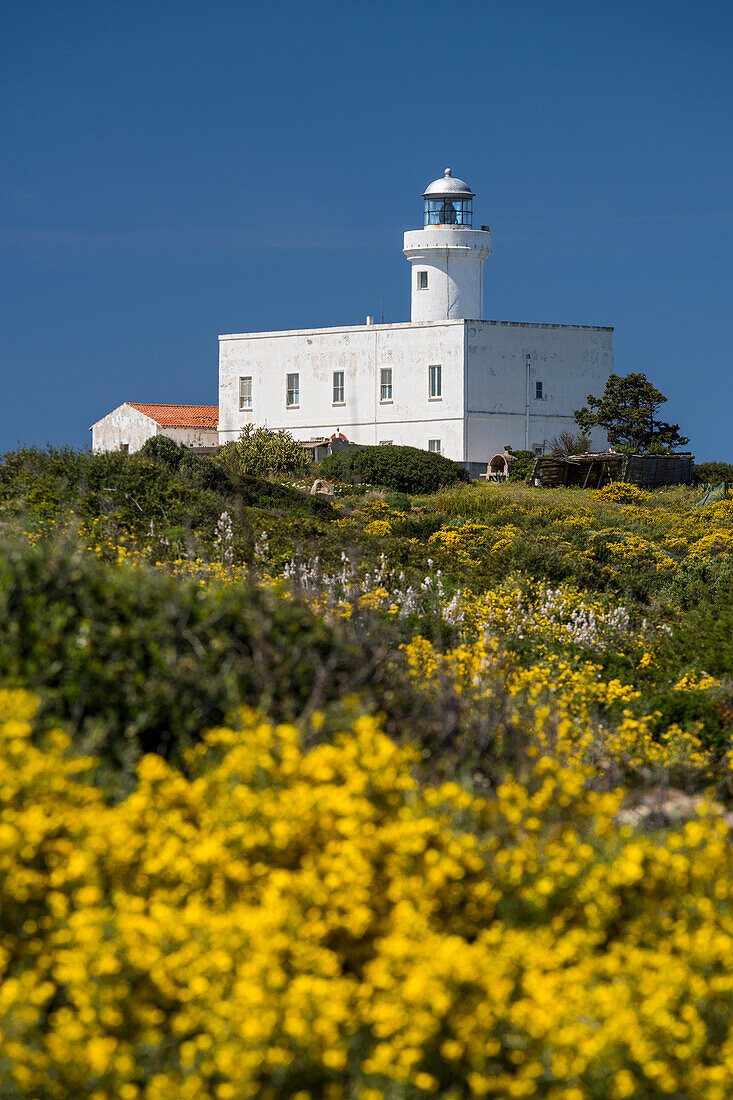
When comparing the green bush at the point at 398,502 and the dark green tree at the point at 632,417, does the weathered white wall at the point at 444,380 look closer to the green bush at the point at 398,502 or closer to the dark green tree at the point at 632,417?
the dark green tree at the point at 632,417

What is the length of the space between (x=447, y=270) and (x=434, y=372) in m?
5.66

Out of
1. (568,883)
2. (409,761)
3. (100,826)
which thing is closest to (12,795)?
(100,826)

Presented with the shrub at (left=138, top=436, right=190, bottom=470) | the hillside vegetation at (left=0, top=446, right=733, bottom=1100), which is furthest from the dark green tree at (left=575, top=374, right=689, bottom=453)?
the hillside vegetation at (left=0, top=446, right=733, bottom=1100)

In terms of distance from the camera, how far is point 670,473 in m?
35.7

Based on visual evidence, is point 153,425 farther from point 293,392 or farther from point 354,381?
point 354,381

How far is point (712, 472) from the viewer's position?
4228 cm

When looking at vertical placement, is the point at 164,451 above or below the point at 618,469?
below

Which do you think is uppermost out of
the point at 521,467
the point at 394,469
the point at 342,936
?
the point at 521,467

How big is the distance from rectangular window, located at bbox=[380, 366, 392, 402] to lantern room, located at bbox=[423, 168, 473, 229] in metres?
8.46

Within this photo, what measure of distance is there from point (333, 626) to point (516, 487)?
29255 millimetres

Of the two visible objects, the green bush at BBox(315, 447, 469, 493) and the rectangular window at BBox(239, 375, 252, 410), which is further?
the rectangular window at BBox(239, 375, 252, 410)

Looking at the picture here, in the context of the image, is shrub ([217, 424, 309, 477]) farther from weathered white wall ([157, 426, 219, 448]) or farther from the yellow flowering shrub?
the yellow flowering shrub

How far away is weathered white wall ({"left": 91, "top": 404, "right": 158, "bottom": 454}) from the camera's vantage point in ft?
163

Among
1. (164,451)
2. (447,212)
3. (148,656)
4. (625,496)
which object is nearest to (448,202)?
(447,212)
